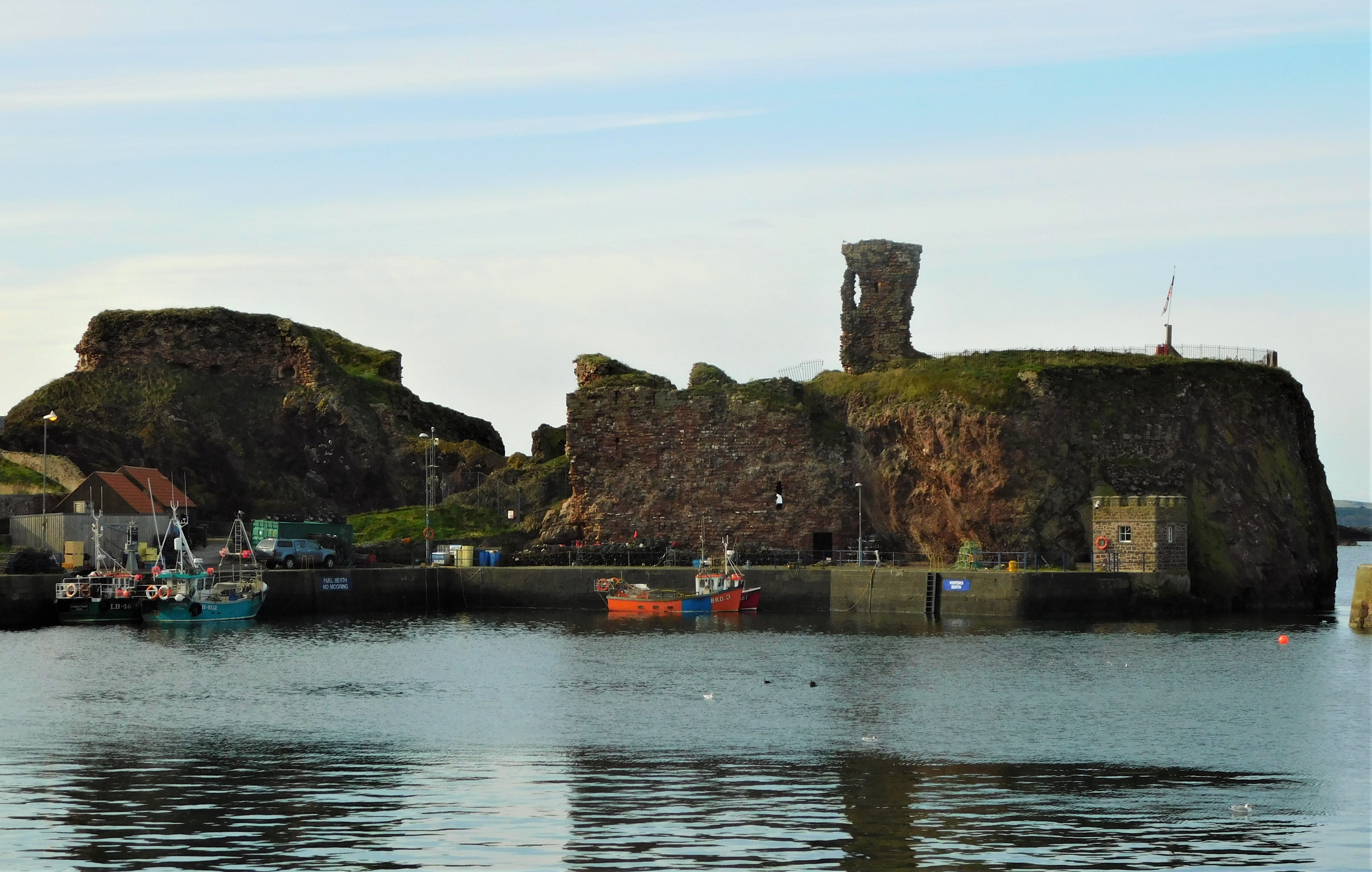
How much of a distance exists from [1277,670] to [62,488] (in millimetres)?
64621

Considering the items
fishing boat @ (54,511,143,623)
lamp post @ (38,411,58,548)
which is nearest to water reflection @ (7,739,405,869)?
fishing boat @ (54,511,143,623)

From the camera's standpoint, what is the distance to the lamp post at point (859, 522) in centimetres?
7794

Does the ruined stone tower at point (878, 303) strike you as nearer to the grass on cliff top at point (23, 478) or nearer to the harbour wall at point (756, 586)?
the harbour wall at point (756, 586)

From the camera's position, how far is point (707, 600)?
7412 cm

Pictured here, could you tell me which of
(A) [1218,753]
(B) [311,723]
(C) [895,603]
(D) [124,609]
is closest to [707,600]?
(C) [895,603]

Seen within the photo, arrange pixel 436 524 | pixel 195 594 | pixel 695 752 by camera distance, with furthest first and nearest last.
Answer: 1. pixel 436 524
2. pixel 195 594
3. pixel 695 752

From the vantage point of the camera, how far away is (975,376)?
81.1 meters

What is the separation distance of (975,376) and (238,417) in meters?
48.7

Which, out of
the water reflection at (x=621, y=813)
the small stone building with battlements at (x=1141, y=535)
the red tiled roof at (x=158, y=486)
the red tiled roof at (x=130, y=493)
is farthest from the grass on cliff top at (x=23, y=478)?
the water reflection at (x=621, y=813)

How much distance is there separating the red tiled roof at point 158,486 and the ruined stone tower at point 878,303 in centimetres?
3207

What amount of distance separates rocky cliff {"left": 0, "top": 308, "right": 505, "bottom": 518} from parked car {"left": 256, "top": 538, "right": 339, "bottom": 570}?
17466 millimetres

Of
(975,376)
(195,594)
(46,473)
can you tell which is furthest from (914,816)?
(46,473)

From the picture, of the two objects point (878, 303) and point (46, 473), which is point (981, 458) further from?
point (46, 473)

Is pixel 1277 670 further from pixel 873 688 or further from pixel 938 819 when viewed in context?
pixel 938 819
